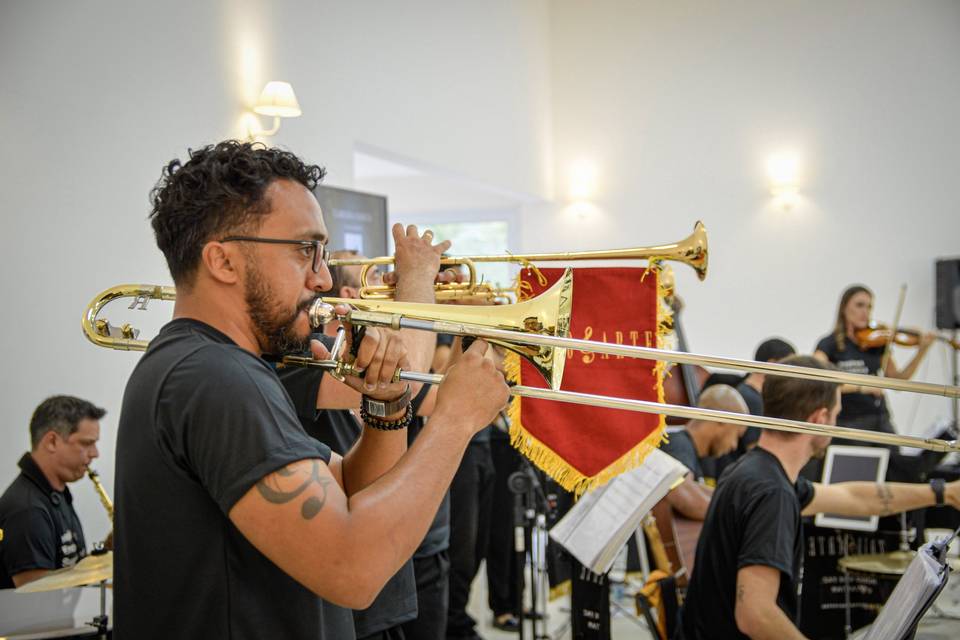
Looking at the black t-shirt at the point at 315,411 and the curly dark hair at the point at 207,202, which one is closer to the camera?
the curly dark hair at the point at 207,202

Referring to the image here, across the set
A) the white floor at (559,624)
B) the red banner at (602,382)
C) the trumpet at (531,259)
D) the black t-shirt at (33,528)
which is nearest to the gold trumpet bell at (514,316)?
the trumpet at (531,259)

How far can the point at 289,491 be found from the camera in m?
1.28

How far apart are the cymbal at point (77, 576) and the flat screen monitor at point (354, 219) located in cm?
232

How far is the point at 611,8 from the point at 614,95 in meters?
0.93

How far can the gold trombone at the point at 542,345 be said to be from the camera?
1.67 meters

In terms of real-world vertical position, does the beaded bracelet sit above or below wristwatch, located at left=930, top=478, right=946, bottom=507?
above

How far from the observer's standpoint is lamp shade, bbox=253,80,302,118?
435cm

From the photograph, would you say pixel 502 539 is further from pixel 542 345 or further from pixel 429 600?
pixel 542 345

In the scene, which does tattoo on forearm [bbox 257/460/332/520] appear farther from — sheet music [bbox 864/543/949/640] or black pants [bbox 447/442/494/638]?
black pants [bbox 447/442/494/638]

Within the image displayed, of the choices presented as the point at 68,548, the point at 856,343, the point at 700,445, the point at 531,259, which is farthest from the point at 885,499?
the point at 856,343

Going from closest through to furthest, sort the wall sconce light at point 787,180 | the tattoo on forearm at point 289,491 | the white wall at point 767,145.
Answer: the tattoo on forearm at point 289,491
the white wall at point 767,145
the wall sconce light at point 787,180

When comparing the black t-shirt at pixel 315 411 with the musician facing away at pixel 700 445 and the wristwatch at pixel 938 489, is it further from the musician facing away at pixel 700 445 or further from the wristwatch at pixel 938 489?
the wristwatch at pixel 938 489

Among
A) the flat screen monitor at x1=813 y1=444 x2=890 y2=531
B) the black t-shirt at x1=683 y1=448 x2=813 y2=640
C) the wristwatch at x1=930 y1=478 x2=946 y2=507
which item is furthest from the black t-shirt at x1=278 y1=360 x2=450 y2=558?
the flat screen monitor at x1=813 y1=444 x2=890 y2=531

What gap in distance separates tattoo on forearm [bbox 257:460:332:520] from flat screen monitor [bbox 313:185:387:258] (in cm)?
352
